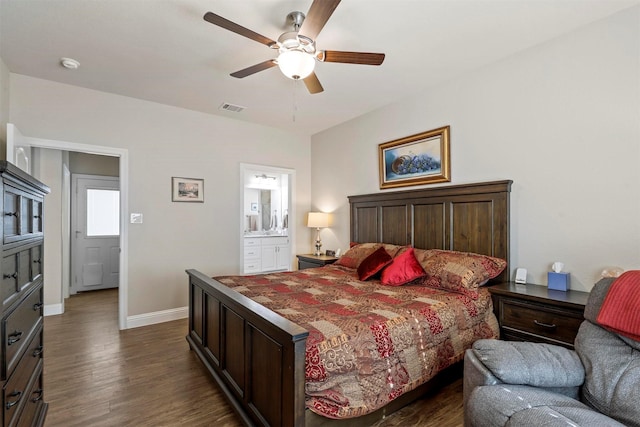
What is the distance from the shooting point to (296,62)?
2.08 meters

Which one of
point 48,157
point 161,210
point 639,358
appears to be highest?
point 48,157

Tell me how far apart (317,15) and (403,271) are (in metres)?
2.11

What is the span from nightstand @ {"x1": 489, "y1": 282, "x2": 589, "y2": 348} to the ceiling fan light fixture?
2.19m

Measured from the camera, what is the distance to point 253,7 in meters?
2.14

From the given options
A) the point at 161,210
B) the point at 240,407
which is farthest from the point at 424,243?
the point at 161,210

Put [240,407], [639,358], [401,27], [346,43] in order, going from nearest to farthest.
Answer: [639,358] → [240,407] → [401,27] → [346,43]

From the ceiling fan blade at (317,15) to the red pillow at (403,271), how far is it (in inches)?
78.4

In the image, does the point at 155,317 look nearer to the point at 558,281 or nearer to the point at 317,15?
the point at 317,15

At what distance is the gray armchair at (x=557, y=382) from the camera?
125cm

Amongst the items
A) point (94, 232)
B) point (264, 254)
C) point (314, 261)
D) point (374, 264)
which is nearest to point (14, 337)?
point (374, 264)

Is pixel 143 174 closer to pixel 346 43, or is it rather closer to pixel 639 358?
pixel 346 43

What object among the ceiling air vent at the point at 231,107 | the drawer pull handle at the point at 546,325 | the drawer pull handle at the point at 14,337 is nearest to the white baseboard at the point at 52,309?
the ceiling air vent at the point at 231,107

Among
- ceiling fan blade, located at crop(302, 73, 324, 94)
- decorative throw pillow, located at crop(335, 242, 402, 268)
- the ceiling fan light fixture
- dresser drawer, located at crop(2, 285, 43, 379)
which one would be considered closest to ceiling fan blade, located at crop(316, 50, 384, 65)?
the ceiling fan light fixture

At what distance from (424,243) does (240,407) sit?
2338mm
